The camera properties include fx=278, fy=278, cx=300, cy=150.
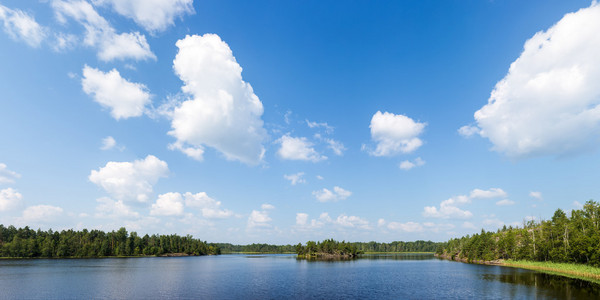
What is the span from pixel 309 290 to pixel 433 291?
3070 centimetres

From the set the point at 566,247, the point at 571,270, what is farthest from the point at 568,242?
the point at 571,270

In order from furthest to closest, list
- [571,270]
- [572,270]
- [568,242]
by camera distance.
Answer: [568,242] → [571,270] → [572,270]

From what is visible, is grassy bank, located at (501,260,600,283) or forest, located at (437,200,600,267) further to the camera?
forest, located at (437,200,600,267)

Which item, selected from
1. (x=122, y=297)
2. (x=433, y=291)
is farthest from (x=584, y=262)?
(x=122, y=297)

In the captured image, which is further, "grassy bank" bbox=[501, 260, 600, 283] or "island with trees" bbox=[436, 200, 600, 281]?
"island with trees" bbox=[436, 200, 600, 281]

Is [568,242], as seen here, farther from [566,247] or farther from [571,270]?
[571,270]

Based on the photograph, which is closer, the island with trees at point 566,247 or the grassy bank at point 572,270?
the grassy bank at point 572,270

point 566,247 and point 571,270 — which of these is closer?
point 571,270

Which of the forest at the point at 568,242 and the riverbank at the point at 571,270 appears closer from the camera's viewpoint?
the riverbank at the point at 571,270

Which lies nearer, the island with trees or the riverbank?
the riverbank

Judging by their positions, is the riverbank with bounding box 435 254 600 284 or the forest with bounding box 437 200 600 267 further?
the forest with bounding box 437 200 600 267

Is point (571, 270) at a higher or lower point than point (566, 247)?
lower

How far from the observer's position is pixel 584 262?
323ft

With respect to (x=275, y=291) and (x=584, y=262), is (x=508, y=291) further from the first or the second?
(x=584, y=262)
